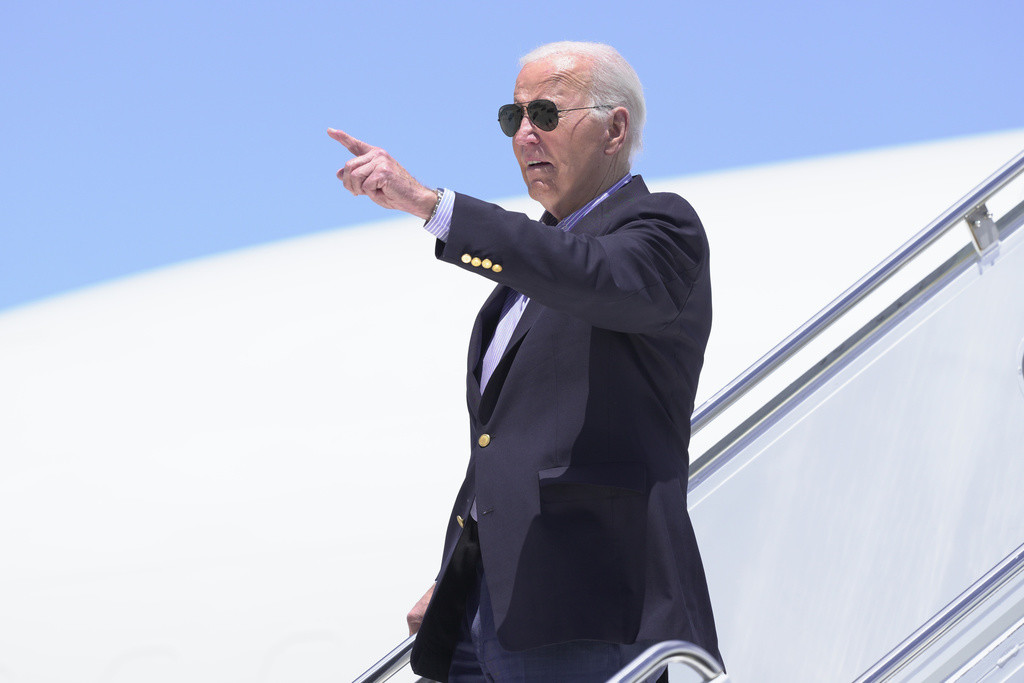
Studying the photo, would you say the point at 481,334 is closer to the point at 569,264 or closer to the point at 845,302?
the point at 569,264

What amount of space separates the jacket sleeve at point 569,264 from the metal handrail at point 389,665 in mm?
1047

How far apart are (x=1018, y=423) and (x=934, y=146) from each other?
5.83 m

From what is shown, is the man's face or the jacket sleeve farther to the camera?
the man's face

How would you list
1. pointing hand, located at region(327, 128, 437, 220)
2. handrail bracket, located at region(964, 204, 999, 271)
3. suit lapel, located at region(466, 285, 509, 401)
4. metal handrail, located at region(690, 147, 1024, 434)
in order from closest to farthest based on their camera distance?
pointing hand, located at region(327, 128, 437, 220) < suit lapel, located at region(466, 285, 509, 401) < metal handrail, located at region(690, 147, 1024, 434) < handrail bracket, located at region(964, 204, 999, 271)

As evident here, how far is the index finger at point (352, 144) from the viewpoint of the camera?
1.53m

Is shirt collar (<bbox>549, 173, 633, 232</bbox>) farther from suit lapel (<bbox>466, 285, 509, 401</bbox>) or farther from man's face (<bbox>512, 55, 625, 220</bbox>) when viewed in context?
suit lapel (<bbox>466, 285, 509, 401</bbox>)

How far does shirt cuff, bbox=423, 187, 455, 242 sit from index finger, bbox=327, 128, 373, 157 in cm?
12

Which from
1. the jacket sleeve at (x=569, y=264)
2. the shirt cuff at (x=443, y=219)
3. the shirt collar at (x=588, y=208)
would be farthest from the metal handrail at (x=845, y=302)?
the shirt cuff at (x=443, y=219)

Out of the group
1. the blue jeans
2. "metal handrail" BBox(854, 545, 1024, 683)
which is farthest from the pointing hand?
"metal handrail" BBox(854, 545, 1024, 683)

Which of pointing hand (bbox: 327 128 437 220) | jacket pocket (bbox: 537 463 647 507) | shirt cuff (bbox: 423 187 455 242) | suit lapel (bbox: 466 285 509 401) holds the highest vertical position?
pointing hand (bbox: 327 128 437 220)

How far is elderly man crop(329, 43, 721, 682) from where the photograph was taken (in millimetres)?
1531

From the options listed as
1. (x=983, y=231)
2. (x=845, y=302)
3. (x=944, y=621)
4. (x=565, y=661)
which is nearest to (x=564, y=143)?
(x=565, y=661)

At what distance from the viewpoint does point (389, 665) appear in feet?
7.79

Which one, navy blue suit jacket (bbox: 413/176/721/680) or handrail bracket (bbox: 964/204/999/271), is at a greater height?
navy blue suit jacket (bbox: 413/176/721/680)
